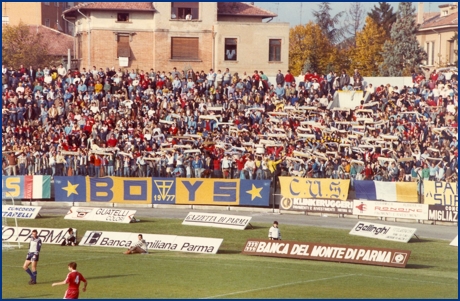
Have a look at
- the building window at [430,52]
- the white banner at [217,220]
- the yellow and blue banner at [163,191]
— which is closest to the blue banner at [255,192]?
the white banner at [217,220]

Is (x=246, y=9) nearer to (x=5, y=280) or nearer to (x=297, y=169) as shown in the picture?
(x=297, y=169)

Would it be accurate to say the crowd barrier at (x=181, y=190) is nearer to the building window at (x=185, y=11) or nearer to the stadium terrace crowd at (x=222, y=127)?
the stadium terrace crowd at (x=222, y=127)

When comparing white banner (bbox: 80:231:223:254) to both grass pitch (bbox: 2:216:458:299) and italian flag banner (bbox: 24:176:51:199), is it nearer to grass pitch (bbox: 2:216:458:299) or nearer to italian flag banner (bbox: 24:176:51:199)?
grass pitch (bbox: 2:216:458:299)

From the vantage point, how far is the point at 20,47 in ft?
270

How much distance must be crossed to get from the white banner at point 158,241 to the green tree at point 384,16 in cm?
6104

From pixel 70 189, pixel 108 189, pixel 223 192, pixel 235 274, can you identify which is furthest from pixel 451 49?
pixel 235 274

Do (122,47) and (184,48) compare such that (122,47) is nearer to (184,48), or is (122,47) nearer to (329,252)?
(184,48)

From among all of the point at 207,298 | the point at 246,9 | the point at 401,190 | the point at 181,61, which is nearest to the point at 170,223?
the point at 401,190

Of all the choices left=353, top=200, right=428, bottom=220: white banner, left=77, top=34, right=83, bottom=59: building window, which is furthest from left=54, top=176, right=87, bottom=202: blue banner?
left=77, top=34, right=83, bottom=59: building window

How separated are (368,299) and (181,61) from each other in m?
44.4

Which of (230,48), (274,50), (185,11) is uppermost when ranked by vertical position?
(185,11)

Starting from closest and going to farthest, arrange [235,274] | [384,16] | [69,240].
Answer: [235,274], [69,240], [384,16]

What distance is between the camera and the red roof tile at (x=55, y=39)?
88.4 metres

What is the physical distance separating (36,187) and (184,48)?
77.1ft
